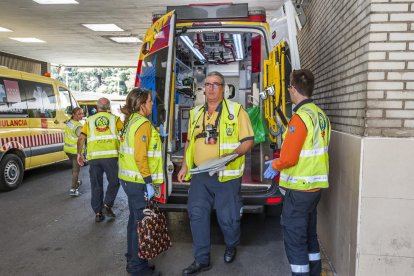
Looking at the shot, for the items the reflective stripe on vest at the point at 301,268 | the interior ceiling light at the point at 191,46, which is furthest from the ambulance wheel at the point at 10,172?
the reflective stripe on vest at the point at 301,268

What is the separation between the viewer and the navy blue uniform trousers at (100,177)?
497 centimetres

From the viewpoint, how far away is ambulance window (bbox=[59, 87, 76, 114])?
352 inches

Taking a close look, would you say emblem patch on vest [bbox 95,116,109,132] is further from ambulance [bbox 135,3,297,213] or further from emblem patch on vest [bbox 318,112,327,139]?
emblem patch on vest [bbox 318,112,327,139]

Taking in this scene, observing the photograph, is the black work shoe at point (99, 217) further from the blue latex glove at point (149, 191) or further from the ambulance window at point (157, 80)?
the blue latex glove at point (149, 191)

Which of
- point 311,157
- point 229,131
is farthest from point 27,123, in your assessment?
point 311,157

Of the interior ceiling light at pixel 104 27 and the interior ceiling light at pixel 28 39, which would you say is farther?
the interior ceiling light at pixel 28 39

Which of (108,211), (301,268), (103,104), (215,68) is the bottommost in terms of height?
(108,211)

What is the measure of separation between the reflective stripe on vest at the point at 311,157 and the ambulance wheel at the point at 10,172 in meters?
6.05

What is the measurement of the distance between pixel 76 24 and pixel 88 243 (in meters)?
8.29

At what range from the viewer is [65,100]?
9.11 meters

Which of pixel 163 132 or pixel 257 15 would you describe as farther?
pixel 257 15

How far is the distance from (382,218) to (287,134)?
3.10ft

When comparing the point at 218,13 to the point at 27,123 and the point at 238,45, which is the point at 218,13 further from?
the point at 27,123

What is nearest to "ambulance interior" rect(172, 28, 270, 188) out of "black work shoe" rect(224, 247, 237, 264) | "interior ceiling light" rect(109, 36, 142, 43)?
"black work shoe" rect(224, 247, 237, 264)
